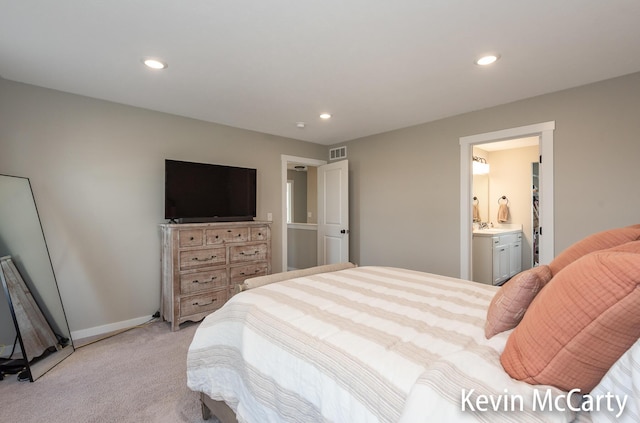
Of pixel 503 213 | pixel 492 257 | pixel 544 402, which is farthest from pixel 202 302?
pixel 503 213

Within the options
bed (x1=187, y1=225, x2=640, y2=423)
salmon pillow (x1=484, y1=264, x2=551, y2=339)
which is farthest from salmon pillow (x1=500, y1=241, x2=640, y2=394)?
salmon pillow (x1=484, y1=264, x2=551, y2=339)

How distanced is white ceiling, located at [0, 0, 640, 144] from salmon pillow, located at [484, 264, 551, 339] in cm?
150

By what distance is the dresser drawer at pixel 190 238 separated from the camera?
3.11 meters

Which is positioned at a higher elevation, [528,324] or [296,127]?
[296,127]

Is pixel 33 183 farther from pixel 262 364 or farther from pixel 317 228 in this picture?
pixel 317 228

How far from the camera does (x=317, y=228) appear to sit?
5160 mm

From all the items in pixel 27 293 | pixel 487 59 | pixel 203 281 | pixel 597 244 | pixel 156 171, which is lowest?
pixel 203 281

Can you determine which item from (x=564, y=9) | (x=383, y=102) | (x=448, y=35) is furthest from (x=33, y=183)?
(x=564, y=9)

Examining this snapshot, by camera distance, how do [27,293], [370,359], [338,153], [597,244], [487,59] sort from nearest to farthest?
[370,359] < [597,244] < [487,59] < [27,293] < [338,153]

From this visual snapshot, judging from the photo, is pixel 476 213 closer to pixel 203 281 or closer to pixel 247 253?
pixel 247 253

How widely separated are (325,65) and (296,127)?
1730mm

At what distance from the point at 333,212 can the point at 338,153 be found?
1.03 meters

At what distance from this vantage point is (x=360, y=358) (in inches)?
41.3

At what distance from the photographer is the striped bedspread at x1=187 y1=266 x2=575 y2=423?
2.59 feet
